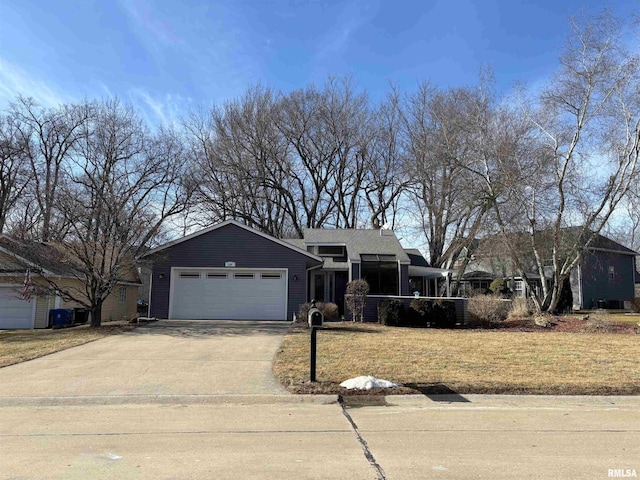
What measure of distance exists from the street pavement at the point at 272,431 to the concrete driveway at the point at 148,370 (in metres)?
0.05

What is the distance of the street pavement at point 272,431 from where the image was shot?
445 centimetres

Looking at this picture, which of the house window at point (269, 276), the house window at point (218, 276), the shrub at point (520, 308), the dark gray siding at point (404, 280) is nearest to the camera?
the house window at point (218, 276)

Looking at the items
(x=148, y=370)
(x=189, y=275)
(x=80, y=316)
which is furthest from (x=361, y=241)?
(x=148, y=370)

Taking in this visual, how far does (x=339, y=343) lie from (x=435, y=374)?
450cm

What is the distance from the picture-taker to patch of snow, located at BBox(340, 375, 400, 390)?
308 inches

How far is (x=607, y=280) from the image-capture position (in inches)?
1375

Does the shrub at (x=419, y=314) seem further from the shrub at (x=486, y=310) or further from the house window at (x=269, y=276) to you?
the house window at (x=269, y=276)

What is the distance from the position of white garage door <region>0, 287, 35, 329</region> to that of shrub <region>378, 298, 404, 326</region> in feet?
49.2

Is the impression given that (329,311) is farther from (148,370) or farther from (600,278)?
(600,278)

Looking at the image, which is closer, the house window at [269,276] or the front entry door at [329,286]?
the house window at [269,276]

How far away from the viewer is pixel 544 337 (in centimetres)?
1514

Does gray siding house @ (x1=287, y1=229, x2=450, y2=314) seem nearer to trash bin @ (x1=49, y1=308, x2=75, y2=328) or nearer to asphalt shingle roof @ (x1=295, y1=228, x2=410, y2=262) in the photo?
asphalt shingle roof @ (x1=295, y1=228, x2=410, y2=262)
